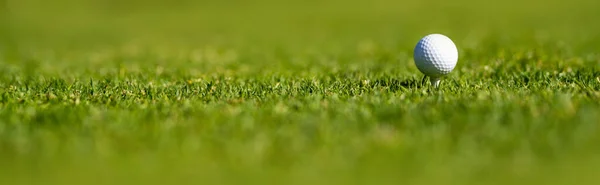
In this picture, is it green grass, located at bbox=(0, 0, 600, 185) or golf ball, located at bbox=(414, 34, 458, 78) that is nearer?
green grass, located at bbox=(0, 0, 600, 185)

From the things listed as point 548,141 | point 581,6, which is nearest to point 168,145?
point 548,141

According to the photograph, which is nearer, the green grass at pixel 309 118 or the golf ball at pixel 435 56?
the green grass at pixel 309 118

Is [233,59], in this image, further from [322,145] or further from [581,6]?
[581,6]

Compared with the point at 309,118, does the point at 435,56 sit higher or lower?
higher

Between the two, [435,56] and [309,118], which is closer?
[309,118]
